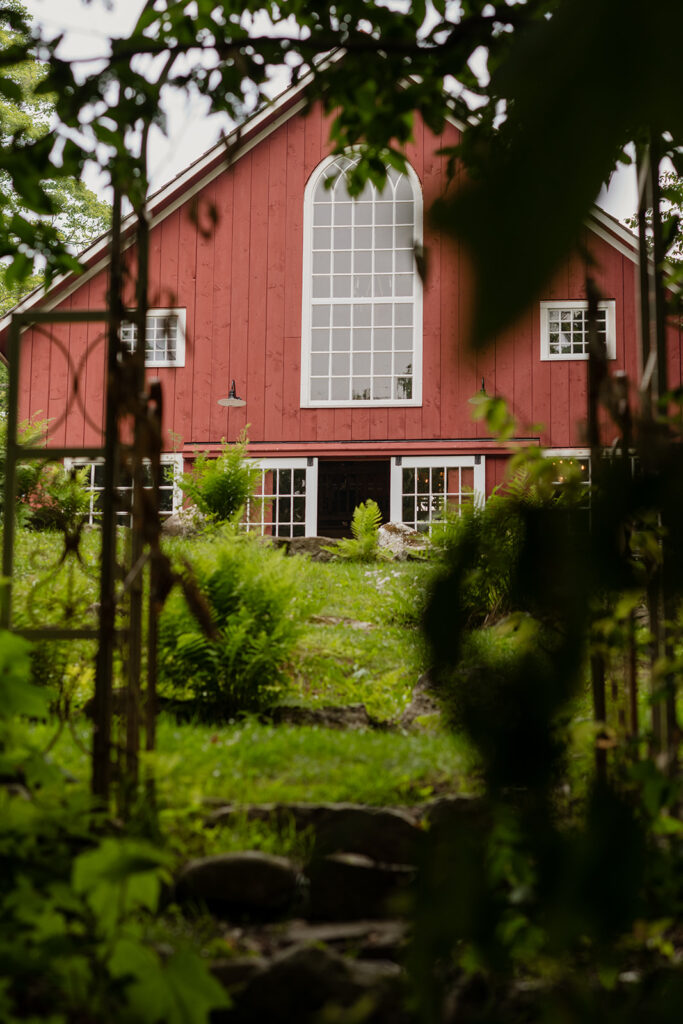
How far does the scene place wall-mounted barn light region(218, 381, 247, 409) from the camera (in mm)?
11406

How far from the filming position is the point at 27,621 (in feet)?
13.1

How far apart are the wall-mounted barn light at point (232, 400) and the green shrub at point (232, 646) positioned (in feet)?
24.6

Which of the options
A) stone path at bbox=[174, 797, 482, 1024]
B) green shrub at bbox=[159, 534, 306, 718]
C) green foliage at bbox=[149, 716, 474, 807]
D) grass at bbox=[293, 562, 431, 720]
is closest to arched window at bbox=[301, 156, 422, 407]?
grass at bbox=[293, 562, 431, 720]

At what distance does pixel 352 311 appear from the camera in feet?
39.4

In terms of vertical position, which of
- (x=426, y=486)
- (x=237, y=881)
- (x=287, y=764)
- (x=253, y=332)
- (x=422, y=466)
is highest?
(x=253, y=332)

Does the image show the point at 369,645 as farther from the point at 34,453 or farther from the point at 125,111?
the point at 125,111

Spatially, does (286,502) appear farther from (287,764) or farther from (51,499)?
(287,764)

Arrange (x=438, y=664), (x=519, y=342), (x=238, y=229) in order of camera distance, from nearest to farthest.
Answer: (x=519, y=342), (x=438, y=664), (x=238, y=229)

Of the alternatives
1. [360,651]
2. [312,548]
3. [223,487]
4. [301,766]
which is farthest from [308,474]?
[301,766]

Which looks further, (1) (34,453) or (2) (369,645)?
(2) (369,645)

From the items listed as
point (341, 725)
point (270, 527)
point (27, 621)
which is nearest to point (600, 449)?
point (341, 725)

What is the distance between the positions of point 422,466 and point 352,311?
8.04ft

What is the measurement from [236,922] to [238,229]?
1107 centimetres

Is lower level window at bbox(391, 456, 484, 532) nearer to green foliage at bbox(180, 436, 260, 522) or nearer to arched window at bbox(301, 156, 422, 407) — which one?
arched window at bbox(301, 156, 422, 407)
